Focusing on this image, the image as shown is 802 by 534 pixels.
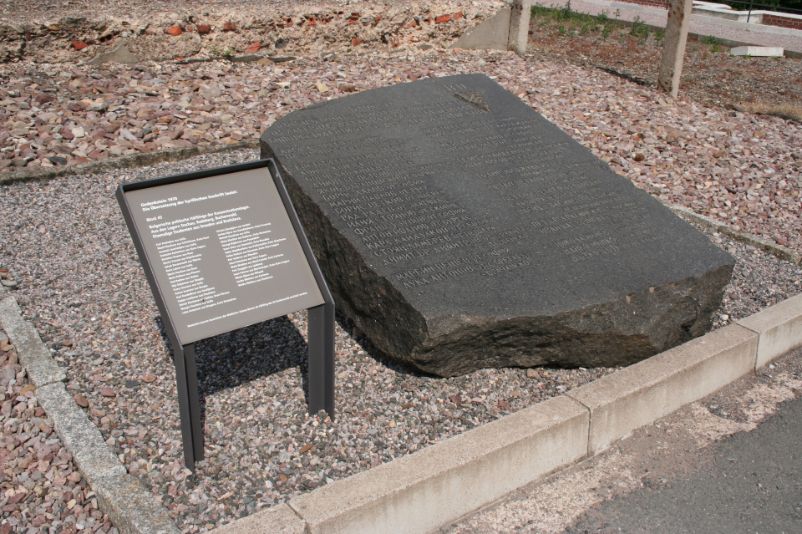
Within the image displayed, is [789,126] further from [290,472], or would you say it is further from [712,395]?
[290,472]

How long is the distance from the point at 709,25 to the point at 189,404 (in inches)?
553

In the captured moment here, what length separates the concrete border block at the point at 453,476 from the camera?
2.79 m

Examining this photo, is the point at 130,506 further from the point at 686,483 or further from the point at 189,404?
the point at 686,483

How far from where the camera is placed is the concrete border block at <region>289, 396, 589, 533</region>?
2.79 metres

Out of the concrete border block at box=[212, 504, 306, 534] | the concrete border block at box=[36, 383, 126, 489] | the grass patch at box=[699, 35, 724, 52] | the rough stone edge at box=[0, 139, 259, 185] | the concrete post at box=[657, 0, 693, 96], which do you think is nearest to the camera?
the concrete border block at box=[212, 504, 306, 534]

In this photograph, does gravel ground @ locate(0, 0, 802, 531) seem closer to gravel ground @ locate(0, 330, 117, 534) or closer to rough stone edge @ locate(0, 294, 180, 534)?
rough stone edge @ locate(0, 294, 180, 534)

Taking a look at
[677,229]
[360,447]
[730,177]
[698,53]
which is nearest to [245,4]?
[730,177]

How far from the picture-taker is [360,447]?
3.26 m

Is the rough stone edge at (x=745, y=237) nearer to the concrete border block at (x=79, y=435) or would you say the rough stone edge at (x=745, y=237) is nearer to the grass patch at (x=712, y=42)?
the concrete border block at (x=79, y=435)

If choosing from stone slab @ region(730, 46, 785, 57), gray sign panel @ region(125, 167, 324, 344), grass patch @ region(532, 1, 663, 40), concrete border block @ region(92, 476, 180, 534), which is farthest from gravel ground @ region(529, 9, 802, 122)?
concrete border block @ region(92, 476, 180, 534)

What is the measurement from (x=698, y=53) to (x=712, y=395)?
31.8 ft

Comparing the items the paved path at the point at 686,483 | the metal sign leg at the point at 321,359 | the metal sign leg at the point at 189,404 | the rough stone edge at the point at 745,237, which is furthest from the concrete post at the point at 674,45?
the metal sign leg at the point at 189,404

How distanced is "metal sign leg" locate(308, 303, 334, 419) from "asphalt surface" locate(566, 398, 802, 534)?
42.4 inches

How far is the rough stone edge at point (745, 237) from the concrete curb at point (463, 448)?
4.03 feet
